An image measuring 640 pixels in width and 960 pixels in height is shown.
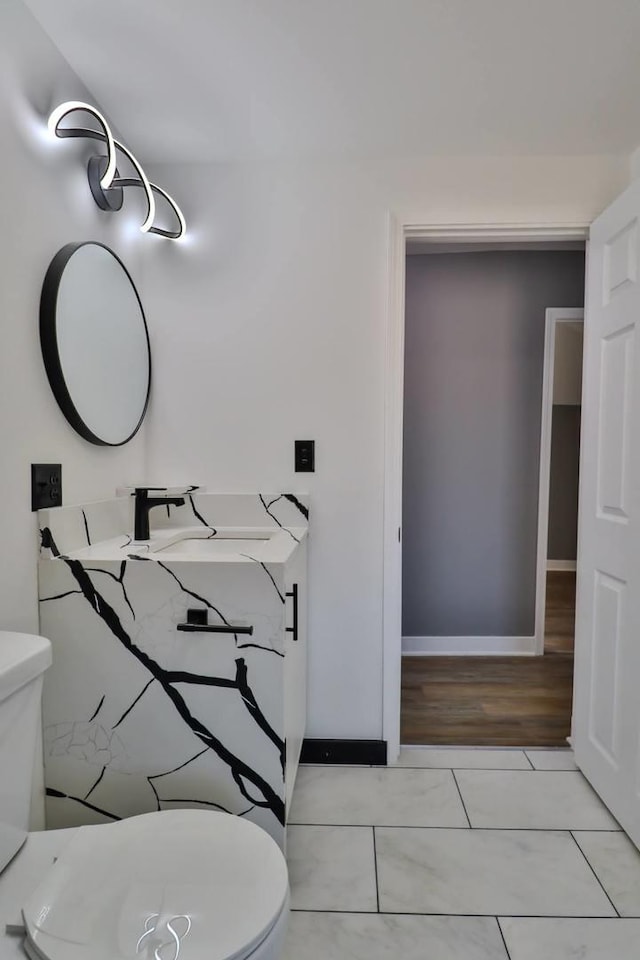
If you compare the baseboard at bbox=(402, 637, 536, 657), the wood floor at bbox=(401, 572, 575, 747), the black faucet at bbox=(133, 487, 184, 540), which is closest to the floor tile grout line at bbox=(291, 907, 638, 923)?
the wood floor at bbox=(401, 572, 575, 747)

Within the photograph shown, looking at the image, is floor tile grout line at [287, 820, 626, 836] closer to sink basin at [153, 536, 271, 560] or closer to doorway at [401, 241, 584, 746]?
sink basin at [153, 536, 271, 560]

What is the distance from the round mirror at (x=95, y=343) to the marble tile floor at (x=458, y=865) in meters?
1.38

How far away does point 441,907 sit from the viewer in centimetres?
135

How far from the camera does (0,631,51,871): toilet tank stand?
958mm

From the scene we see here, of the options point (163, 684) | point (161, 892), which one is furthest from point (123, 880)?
point (163, 684)

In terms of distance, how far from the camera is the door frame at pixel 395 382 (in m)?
1.92

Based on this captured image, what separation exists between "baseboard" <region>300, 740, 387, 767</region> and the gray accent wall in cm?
118

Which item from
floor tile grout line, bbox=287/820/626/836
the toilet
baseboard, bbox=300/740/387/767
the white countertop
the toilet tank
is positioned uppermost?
the white countertop

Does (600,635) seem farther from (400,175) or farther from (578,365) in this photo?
(578,365)

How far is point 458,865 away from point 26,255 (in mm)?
1954

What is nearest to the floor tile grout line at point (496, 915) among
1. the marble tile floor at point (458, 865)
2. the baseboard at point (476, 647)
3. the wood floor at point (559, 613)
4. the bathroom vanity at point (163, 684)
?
the marble tile floor at point (458, 865)

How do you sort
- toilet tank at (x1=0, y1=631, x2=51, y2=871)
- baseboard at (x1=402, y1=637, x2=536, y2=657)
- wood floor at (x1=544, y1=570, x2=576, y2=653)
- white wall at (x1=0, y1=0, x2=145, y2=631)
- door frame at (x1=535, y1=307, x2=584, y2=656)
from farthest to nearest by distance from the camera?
wood floor at (x1=544, y1=570, x2=576, y2=653)
baseboard at (x1=402, y1=637, x2=536, y2=657)
door frame at (x1=535, y1=307, x2=584, y2=656)
white wall at (x1=0, y1=0, x2=145, y2=631)
toilet tank at (x1=0, y1=631, x2=51, y2=871)

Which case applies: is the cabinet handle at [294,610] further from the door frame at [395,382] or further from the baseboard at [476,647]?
the baseboard at [476,647]

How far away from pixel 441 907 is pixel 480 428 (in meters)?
2.25
